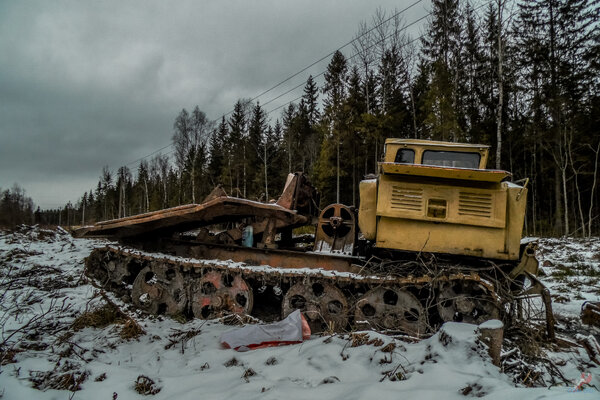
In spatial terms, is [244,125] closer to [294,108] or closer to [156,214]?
[294,108]

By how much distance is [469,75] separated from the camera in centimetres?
2562

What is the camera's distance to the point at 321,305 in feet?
13.6

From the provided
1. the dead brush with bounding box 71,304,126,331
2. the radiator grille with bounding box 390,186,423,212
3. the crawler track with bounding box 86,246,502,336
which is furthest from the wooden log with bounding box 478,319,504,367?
the dead brush with bounding box 71,304,126,331

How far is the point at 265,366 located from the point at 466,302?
2.27 m

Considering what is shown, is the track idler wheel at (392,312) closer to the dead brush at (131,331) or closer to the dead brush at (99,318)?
the dead brush at (131,331)

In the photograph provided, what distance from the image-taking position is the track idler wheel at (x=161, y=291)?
4711 mm

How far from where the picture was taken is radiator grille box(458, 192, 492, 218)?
11.9ft

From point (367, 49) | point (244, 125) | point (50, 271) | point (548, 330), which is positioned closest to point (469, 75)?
point (367, 49)

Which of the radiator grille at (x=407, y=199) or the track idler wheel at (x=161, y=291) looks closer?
the radiator grille at (x=407, y=199)

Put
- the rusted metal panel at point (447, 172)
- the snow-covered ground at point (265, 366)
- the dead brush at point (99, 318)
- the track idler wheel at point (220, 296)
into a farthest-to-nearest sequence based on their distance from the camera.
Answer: the track idler wheel at point (220, 296) → the dead brush at point (99, 318) → the rusted metal panel at point (447, 172) → the snow-covered ground at point (265, 366)

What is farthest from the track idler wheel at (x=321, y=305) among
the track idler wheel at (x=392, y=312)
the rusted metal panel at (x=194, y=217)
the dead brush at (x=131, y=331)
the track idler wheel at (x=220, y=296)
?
the dead brush at (x=131, y=331)

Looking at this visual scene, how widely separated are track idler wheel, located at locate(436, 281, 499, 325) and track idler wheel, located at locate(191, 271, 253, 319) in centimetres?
234

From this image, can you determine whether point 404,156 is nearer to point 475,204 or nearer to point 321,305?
point 475,204

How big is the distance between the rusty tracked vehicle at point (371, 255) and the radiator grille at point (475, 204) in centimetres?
1
